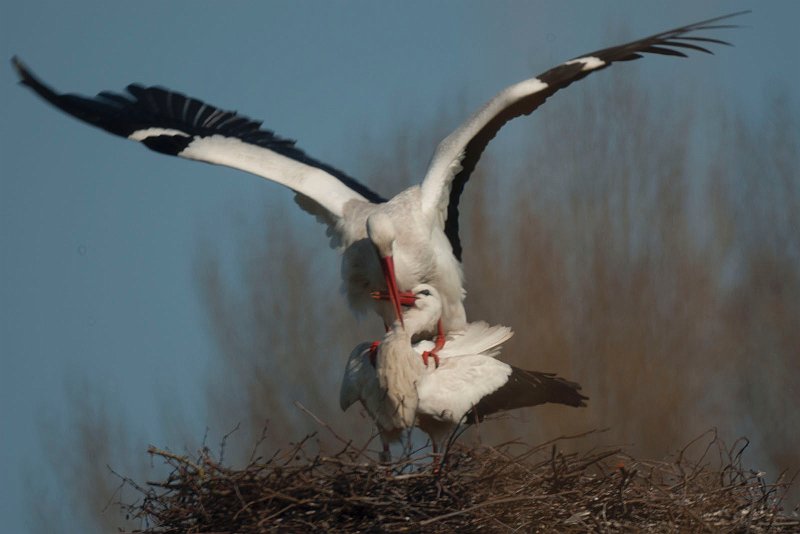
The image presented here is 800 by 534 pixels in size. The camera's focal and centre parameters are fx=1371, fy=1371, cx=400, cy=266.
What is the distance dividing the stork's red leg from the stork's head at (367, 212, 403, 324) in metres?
0.23

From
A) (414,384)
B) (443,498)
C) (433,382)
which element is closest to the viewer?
(443,498)

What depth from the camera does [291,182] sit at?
670 cm

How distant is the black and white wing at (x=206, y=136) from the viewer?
6.73 m

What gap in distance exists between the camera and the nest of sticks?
4543 mm

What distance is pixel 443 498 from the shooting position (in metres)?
4.59

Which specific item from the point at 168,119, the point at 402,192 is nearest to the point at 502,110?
the point at 402,192

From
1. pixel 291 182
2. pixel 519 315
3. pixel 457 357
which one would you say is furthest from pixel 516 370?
pixel 519 315

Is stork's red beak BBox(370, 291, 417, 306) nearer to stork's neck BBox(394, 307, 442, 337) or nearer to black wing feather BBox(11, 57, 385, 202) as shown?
stork's neck BBox(394, 307, 442, 337)

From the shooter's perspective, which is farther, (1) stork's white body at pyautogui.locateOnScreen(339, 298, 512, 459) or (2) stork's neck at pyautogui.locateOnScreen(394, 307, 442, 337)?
(2) stork's neck at pyautogui.locateOnScreen(394, 307, 442, 337)

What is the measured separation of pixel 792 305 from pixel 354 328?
3.77 meters

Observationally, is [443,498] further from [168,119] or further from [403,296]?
[168,119]

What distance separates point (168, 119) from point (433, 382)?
2469 mm

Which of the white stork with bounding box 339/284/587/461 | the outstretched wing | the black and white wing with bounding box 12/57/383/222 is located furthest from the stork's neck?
the black and white wing with bounding box 12/57/383/222

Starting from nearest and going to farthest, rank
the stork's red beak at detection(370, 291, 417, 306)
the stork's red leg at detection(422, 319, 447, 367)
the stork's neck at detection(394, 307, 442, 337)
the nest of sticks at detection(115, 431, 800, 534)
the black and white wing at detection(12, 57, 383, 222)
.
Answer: the nest of sticks at detection(115, 431, 800, 534) → the stork's red leg at detection(422, 319, 447, 367) → the stork's neck at detection(394, 307, 442, 337) → the stork's red beak at detection(370, 291, 417, 306) → the black and white wing at detection(12, 57, 383, 222)
